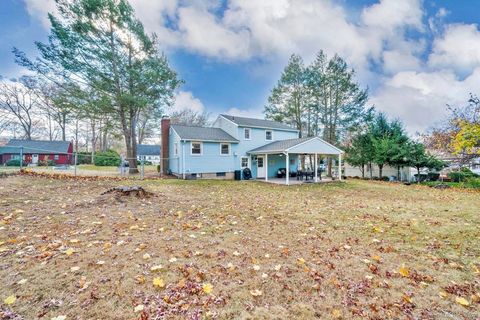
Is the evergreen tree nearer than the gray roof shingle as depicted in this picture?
Yes

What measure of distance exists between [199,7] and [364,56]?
13.2 m

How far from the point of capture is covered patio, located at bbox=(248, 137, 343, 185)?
57.0 ft

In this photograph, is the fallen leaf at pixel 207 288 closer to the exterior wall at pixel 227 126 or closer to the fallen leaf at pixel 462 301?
the fallen leaf at pixel 462 301

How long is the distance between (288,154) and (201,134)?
7.87 meters

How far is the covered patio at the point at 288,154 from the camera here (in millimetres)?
17359

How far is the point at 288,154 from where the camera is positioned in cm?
1905

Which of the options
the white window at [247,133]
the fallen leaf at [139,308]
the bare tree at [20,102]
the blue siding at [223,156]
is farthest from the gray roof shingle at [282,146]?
the bare tree at [20,102]

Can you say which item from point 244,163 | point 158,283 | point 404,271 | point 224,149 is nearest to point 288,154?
point 244,163

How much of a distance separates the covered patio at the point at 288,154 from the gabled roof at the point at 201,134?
9.33ft

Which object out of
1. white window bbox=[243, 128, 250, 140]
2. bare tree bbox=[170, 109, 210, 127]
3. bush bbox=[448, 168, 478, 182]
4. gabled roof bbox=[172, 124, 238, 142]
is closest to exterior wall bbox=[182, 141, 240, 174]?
gabled roof bbox=[172, 124, 238, 142]

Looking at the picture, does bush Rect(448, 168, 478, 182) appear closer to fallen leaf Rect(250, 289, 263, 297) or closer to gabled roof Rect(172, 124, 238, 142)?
gabled roof Rect(172, 124, 238, 142)

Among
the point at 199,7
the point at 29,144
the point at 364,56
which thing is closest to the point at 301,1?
the point at 199,7

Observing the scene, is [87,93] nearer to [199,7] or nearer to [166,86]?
[166,86]

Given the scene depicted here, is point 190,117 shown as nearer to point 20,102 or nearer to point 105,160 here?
point 105,160
